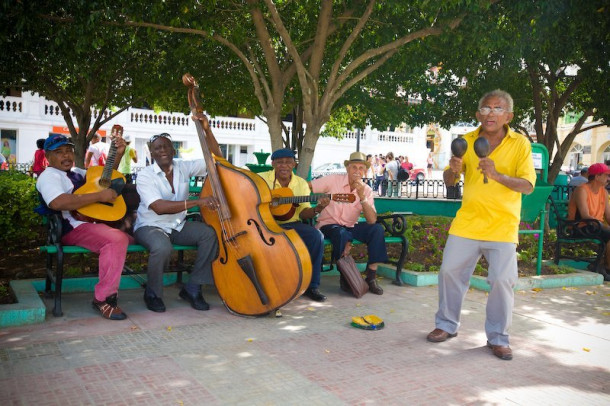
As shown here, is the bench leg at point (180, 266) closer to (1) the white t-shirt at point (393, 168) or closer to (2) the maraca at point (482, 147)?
(2) the maraca at point (482, 147)

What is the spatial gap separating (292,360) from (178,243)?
1921mm

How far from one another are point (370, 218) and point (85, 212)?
2.90m

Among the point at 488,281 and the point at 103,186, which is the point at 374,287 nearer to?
the point at 488,281

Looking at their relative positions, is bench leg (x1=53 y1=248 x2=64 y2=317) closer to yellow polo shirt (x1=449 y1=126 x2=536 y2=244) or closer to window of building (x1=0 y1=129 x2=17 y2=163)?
yellow polo shirt (x1=449 y1=126 x2=536 y2=244)

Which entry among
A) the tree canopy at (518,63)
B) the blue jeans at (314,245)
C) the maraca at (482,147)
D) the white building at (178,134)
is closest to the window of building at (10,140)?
the white building at (178,134)

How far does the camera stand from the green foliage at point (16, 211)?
6.57 metres

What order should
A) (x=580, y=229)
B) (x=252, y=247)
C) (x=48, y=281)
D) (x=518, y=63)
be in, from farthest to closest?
(x=518, y=63)
(x=580, y=229)
(x=48, y=281)
(x=252, y=247)

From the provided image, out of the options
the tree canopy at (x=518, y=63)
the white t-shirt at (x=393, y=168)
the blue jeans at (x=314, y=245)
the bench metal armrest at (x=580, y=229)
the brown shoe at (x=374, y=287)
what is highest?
the tree canopy at (x=518, y=63)

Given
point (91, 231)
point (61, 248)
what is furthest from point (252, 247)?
point (61, 248)

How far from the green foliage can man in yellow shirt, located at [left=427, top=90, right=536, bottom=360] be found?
492 cm

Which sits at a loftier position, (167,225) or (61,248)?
(167,225)

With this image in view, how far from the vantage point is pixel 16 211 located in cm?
673

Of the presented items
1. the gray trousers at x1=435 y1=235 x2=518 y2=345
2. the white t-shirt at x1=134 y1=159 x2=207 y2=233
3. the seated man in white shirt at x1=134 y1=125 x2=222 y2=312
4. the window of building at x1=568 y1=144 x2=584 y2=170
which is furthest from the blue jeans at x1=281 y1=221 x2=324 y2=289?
the window of building at x1=568 y1=144 x2=584 y2=170

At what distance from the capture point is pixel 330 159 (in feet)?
125
